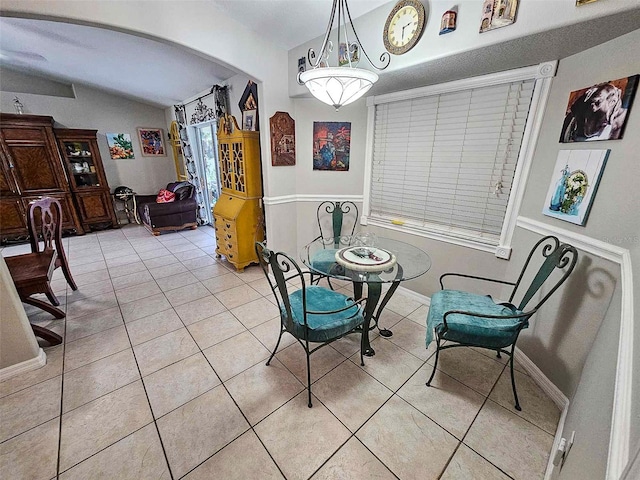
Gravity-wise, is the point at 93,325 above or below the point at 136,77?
below

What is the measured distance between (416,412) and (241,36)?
11.0 ft

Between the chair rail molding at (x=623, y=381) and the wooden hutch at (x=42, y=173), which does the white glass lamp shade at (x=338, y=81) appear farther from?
the wooden hutch at (x=42, y=173)

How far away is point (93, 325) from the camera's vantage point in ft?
7.55

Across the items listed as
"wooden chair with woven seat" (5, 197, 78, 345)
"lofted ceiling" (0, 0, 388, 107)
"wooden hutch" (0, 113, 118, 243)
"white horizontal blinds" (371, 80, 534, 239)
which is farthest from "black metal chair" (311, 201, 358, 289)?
"wooden hutch" (0, 113, 118, 243)

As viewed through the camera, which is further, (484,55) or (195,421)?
(484,55)

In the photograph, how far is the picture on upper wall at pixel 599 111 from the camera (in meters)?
1.33

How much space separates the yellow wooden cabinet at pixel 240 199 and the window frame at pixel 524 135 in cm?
145

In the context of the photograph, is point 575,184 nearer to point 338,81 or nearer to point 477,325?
point 477,325

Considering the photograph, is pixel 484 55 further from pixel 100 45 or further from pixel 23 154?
pixel 23 154

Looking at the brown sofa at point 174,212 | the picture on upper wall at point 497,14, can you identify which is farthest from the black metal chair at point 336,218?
the brown sofa at point 174,212

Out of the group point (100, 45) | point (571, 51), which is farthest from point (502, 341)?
point (100, 45)

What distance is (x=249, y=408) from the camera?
1560 millimetres

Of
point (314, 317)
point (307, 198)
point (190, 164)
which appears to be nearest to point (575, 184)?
point (314, 317)

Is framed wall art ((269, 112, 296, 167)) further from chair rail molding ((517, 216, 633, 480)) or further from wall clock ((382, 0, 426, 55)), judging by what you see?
chair rail molding ((517, 216, 633, 480))
